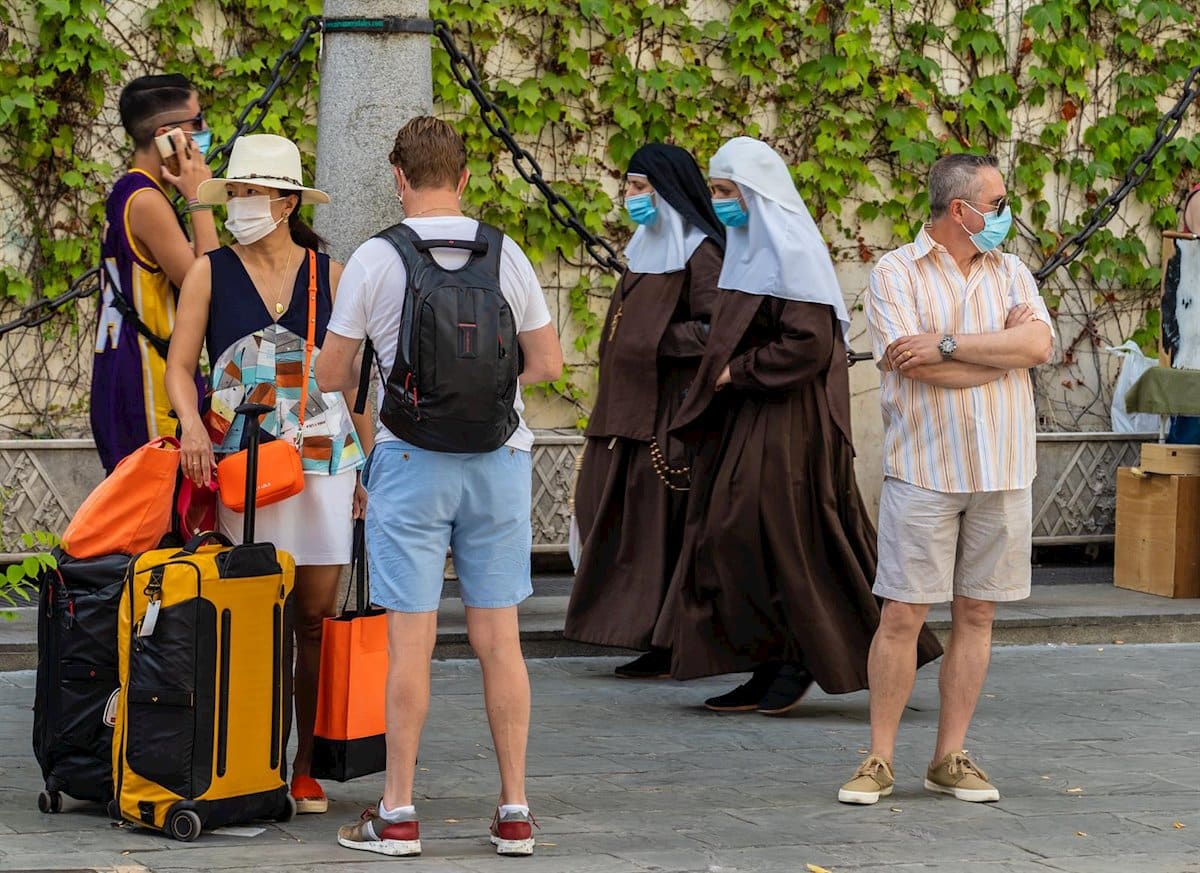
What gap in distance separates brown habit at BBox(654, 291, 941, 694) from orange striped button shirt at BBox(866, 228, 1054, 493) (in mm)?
1167

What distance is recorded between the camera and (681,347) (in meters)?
7.28

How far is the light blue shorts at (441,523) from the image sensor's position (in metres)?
4.75

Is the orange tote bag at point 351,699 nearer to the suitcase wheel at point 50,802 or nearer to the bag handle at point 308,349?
the bag handle at point 308,349

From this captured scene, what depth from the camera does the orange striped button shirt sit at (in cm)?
549

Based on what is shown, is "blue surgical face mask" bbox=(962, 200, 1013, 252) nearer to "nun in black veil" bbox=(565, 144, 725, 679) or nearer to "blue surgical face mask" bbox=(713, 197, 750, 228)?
"blue surgical face mask" bbox=(713, 197, 750, 228)

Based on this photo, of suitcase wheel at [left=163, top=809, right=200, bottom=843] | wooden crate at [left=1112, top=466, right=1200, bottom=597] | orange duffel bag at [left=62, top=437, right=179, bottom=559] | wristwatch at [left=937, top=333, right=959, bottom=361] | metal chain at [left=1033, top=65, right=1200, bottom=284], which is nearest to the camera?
suitcase wheel at [left=163, top=809, right=200, bottom=843]

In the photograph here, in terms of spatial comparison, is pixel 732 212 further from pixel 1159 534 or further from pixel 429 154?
pixel 1159 534

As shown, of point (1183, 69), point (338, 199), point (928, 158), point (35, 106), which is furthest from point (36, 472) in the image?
point (1183, 69)

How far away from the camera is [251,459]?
500 cm

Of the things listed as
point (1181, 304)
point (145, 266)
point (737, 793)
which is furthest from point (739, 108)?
point (737, 793)

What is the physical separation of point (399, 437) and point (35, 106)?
531 centimetres

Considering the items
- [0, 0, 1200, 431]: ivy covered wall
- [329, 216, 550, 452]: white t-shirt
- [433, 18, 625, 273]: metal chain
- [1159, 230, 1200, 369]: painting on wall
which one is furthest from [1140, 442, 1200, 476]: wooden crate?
[329, 216, 550, 452]: white t-shirt

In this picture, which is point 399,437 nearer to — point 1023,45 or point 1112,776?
point 1112,776

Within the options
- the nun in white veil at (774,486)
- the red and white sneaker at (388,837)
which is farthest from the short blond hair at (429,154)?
the nun in white veil at (774,486)
